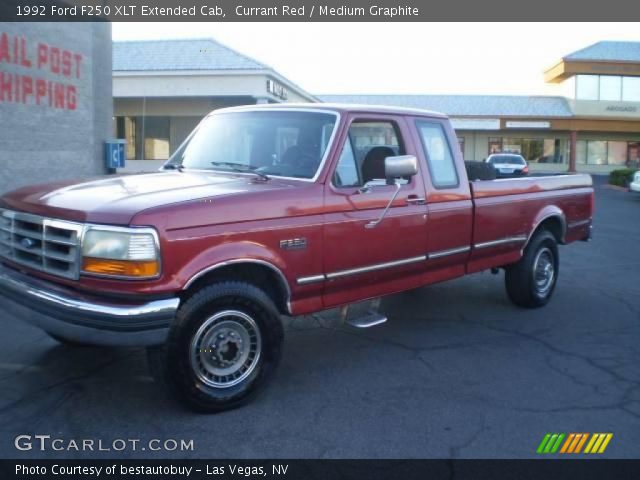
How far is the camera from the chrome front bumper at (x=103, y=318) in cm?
369

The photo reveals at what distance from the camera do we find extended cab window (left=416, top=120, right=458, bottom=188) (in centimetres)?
580

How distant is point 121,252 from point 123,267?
0.09 metres

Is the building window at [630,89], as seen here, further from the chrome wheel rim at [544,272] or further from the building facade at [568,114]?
the chrome wheel rim at [544,272]

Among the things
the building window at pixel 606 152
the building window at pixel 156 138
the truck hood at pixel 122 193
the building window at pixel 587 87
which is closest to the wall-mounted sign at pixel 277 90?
the building window at pixel 156 138

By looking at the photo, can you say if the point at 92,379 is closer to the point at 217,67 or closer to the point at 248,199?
the point at 248,199

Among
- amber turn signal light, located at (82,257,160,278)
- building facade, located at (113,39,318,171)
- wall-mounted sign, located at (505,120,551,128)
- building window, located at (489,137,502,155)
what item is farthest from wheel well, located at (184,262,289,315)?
building window, located at (489,137,502,155)

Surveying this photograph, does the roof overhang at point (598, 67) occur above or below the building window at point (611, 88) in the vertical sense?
above

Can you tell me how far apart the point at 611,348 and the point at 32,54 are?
984 centimetres

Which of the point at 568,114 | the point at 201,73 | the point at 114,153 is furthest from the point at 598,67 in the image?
the point at 114,153

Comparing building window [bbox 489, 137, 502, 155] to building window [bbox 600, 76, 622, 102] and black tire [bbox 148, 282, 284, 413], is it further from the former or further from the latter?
black tire [bbox 148, 282, 284, 413]

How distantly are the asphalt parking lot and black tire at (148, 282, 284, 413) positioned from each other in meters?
0.17

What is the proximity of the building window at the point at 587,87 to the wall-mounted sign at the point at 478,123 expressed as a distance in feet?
20.1

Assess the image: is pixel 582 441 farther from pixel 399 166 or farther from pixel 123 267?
pixel 123 267

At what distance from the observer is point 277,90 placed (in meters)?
23.9
